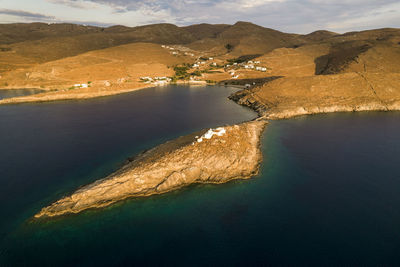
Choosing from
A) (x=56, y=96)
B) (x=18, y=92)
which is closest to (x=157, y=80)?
(x=56, y=96)

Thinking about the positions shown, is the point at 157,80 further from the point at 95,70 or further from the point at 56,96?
the point at 56,96

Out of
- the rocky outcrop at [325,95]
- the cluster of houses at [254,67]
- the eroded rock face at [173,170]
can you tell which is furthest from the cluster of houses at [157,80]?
the eroded rock face at [173,170]

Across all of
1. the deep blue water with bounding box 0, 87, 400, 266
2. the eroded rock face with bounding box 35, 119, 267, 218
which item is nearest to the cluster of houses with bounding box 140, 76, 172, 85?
the deep blue water with bounding box 0, 87, 400, 266

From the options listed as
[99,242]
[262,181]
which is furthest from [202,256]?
[262,181]

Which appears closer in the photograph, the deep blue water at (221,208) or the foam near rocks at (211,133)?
the deep blue water at (221,208)

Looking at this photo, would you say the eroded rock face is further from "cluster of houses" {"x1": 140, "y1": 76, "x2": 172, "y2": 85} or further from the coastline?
"cluster of houses" {"x1": 140, "y1": 76, "x2": 172, "y2": 85}

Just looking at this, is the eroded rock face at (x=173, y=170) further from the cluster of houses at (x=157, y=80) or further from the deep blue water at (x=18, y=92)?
the deep blue water at (x=18, y=92)

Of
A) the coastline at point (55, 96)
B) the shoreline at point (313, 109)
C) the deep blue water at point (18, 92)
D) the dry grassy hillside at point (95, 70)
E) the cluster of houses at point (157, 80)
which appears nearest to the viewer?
the shoreline at point (313, 109)
